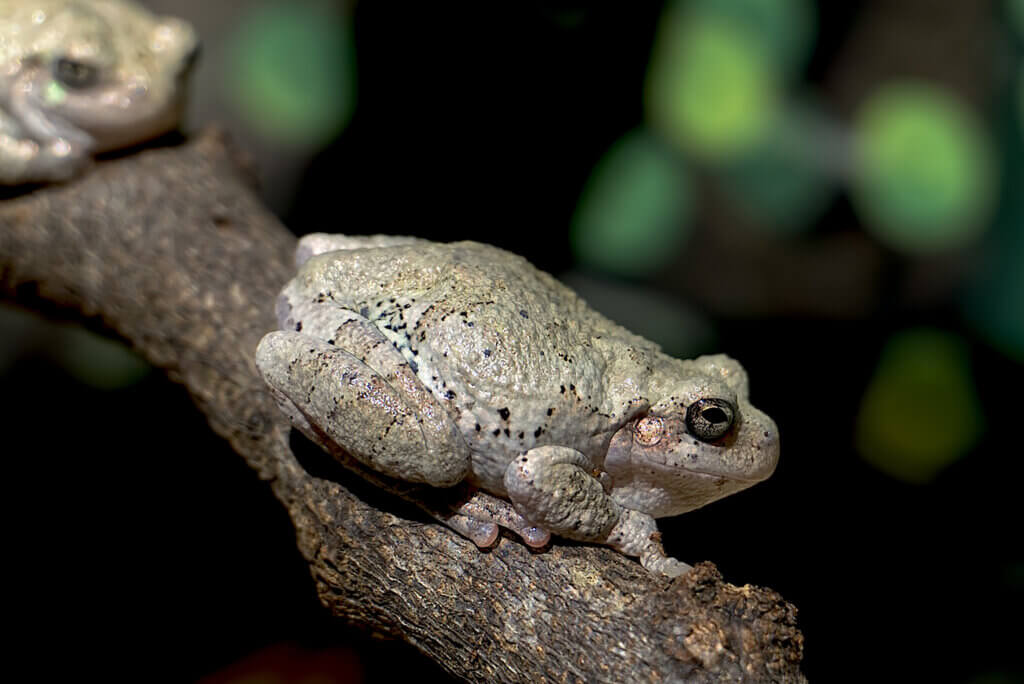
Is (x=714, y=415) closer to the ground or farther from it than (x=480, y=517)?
farther from it

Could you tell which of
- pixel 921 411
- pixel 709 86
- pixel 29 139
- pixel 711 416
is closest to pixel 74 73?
pixel 29 139

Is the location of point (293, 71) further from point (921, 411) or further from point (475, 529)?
point (921, 411)

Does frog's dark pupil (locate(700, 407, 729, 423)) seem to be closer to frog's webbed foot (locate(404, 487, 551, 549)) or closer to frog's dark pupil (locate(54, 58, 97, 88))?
frog's webbed foot (locate(404, 487, 551, 549))

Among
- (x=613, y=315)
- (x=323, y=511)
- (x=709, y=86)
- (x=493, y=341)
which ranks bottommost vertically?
(x=323, y=511)

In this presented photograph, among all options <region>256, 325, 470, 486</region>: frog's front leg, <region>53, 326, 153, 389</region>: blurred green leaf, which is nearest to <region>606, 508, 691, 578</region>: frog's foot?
<region>256, 325, 470, 486</region>: frog's front leg

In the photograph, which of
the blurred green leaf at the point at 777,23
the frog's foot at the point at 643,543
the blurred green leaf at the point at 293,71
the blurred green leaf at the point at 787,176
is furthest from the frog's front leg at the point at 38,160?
the blurred green leaf at the point at 787,176
